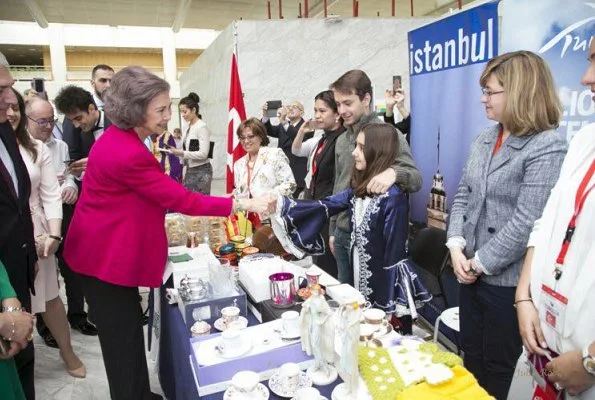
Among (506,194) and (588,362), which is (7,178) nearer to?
(506,194)

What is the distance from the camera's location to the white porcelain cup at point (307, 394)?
105 centimetres

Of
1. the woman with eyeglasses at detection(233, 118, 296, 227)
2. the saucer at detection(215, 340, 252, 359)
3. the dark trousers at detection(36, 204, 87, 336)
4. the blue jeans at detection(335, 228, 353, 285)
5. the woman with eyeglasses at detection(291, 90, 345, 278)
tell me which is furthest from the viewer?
the dark trousers at detection(36, 204, 87, 336)

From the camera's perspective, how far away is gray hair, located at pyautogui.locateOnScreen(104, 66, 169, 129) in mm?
1609

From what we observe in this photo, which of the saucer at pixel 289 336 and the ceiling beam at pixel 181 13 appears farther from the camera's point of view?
the ceiling beam at pixel 181 13

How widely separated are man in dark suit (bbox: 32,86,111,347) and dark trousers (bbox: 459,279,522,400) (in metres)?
2.58

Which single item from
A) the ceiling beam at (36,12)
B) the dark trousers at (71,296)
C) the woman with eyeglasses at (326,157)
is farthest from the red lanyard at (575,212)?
the ceiling beam at (36,12)

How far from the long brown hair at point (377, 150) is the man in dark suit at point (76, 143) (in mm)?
2064

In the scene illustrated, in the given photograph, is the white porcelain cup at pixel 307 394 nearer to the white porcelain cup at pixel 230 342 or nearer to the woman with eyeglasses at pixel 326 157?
the white porcelain cup at pixel 230 342

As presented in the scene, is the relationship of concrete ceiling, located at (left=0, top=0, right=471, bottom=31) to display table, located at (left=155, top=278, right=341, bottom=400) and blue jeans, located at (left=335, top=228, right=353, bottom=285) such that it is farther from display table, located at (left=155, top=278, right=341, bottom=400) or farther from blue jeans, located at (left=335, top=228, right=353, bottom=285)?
display table, located at (left=155, top=278, right=341, bottom=400)

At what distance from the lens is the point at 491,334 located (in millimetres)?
1575

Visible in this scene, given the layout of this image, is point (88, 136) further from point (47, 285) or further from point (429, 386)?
point (429, 386)

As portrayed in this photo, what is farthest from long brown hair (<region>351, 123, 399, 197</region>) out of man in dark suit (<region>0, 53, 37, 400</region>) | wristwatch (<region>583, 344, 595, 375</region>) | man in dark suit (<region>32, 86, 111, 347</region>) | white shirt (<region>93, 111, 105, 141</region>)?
white shirt (<region>93, 111, 105, 141</region>)

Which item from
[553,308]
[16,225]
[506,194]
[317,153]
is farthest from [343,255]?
[16,225]

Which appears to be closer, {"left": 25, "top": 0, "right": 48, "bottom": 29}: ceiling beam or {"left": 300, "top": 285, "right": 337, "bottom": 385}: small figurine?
{"left": 300, "top": 285, "right": 337, "bottom": 385}: small figurine
